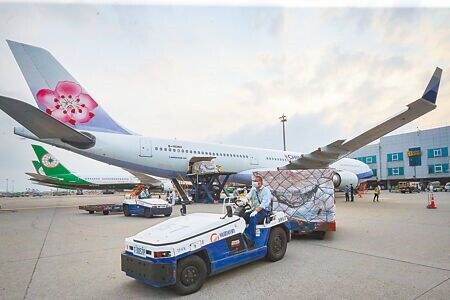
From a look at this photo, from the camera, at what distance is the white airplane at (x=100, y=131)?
14.0m

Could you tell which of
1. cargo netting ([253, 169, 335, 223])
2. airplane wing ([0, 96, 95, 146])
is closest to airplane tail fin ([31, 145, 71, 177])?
airplane wing ([0, 96, 95, 146])

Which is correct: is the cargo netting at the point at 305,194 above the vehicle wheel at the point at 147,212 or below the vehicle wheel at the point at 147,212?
above

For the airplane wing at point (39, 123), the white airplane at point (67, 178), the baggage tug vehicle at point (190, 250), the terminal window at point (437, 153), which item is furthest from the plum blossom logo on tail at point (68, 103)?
the terminal window at point (437, 153)

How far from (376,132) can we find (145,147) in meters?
14.3

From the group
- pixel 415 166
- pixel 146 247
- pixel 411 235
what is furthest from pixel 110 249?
pixel 415 166

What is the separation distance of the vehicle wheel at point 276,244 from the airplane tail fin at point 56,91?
1465cm

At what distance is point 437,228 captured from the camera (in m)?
9.19

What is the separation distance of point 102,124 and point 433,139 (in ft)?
190

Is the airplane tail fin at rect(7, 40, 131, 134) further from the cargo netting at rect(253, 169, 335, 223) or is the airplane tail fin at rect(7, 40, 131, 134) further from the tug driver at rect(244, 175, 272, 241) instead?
the tug driver at rect(244, 175, 272, 241)

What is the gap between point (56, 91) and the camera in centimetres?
1623

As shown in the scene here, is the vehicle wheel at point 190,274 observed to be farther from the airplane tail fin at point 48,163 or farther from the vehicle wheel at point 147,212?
the airplane tail fin at point 48,163

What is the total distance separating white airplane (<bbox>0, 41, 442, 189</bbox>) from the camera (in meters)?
14.0

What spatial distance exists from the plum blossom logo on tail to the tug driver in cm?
1424

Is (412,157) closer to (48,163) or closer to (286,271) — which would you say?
(48,163)
